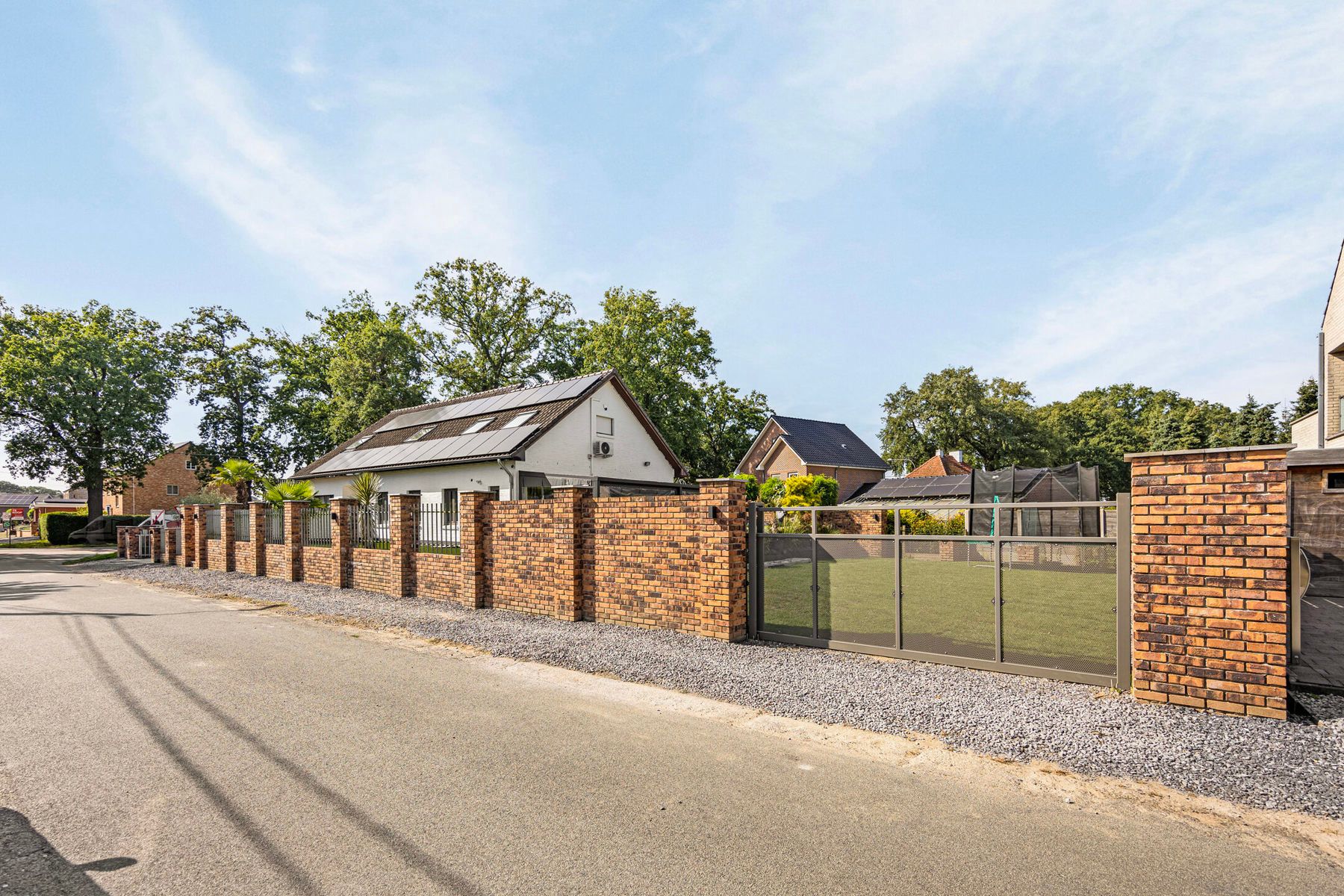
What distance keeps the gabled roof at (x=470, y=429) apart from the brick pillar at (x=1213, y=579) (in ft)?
56.1

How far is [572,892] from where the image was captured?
298 centimetres

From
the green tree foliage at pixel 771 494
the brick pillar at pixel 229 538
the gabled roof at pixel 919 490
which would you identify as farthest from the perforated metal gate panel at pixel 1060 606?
the green tree foliage at pixel 771 494

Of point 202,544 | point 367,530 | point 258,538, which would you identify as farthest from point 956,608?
point 202,544

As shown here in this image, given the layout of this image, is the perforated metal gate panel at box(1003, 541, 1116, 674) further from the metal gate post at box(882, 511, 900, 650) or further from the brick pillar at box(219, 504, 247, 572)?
the brick pillar at box(219, 504, 247, 572)

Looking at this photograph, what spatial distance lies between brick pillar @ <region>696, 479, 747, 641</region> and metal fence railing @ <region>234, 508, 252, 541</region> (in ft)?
50.4

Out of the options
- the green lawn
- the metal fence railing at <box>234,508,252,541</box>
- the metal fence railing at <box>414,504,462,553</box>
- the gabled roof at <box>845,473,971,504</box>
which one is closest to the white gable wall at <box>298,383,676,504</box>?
the metal fence railing at <box>234,508,252,541</box>

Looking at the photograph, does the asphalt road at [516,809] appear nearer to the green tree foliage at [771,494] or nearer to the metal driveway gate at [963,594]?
the metal driveway gate at [963,594]

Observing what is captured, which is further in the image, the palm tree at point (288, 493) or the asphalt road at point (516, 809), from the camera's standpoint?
the palm tree at point (288, 493)

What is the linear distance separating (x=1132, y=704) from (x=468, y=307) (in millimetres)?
35876

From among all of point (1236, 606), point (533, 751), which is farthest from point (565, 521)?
point (1236, 606)

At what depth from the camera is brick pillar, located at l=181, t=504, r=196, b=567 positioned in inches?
789

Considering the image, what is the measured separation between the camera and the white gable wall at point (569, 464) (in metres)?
21.0

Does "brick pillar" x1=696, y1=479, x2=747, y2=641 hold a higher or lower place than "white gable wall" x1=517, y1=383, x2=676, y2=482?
lower

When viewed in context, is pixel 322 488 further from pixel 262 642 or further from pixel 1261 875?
pixel 1261 875
